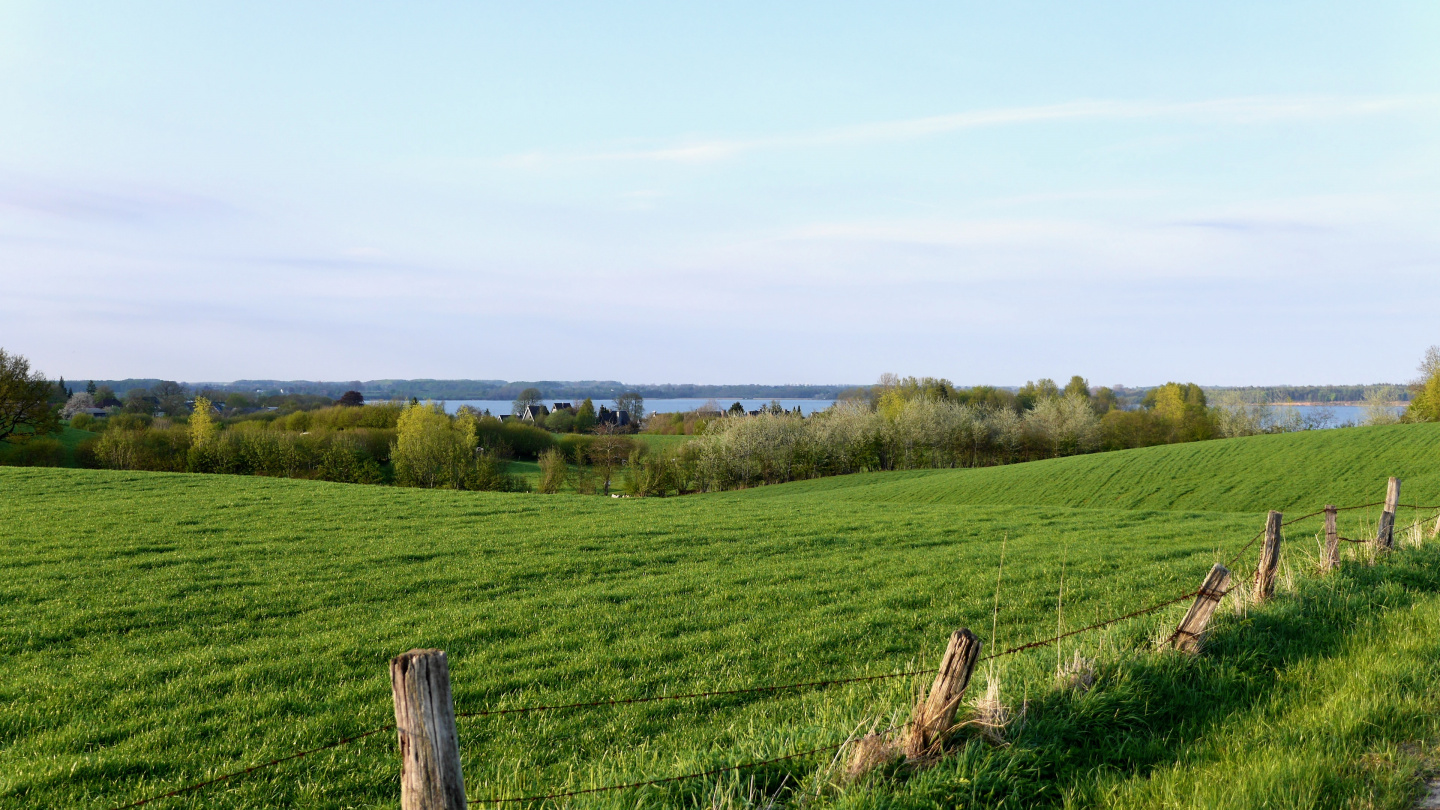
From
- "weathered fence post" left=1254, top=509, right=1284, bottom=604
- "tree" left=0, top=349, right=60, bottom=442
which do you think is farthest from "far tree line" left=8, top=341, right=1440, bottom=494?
"weathered fence post" left=1254, top=509, right=1284, bottom=604

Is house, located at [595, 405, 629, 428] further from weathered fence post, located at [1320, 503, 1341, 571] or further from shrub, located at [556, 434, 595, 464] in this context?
weathered fence post, located at [1320, 503, 1341, 571]

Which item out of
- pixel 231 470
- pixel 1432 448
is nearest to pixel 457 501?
pixel 1432 448

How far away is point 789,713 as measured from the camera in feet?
24.8

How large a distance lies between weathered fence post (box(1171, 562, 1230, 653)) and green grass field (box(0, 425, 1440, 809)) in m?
0.22

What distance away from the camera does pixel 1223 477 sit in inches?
1815

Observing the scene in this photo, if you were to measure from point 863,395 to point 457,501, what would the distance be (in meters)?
95.0

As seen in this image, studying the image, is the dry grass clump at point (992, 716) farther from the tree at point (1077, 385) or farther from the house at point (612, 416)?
the house at point (612, 416)

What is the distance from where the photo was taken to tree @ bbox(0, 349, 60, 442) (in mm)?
60500

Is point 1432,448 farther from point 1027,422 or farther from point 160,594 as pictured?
point 160,594

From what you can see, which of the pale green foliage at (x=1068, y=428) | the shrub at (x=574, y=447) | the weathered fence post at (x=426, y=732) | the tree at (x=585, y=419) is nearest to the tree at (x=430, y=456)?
the shrub at (x=574, y=447)

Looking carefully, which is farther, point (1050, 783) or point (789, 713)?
point (789, 713)

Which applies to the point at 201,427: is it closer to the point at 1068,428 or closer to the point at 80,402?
the point at 80,402

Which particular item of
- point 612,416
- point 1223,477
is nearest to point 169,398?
point 612,416

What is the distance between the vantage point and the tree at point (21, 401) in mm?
60500
